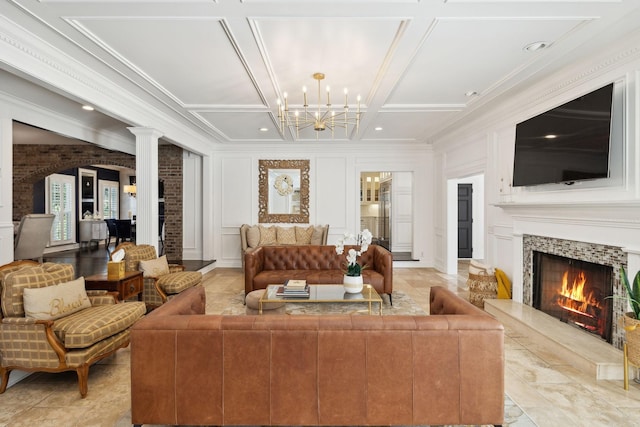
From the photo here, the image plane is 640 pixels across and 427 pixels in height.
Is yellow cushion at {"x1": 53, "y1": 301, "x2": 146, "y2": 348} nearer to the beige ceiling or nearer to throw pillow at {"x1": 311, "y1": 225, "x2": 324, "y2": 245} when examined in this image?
the beige ceiling

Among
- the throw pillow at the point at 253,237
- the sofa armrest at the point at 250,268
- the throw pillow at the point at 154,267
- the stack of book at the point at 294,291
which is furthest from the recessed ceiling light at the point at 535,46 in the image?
the throw pillow at the point at 253,237

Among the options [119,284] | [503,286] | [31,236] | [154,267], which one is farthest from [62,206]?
[503,286]

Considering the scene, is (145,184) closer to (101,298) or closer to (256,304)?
(101,298)

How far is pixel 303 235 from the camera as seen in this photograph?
296 inches

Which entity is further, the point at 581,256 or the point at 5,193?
the point at 5,193

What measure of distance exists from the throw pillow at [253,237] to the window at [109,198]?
699cm

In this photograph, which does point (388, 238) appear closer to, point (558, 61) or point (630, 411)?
point (558, 61)

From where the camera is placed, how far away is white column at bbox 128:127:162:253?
498 cm

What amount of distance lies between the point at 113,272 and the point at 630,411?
4592 mm

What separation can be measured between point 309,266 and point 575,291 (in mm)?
3305

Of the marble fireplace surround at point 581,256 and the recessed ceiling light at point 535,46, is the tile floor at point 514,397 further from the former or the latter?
the recessed ceiling light at point 535,46

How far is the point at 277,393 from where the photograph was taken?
1.88 meters

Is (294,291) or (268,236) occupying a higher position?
(268,236)

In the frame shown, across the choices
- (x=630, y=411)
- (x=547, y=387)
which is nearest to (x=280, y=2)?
(x=547, y=387)
